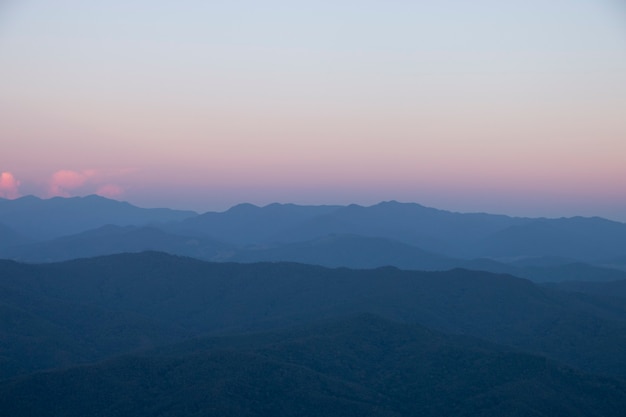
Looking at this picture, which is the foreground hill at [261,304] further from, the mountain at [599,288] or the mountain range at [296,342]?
the mountain at [599,288]

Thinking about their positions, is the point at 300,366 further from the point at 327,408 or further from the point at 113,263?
the point at 113,263

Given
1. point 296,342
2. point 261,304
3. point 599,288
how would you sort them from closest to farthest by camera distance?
1. point 296,342
2. point 261,304
3. point 599,288

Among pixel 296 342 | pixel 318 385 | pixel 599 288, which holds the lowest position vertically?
pixel 318 385

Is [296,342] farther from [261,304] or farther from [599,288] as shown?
[599,288]

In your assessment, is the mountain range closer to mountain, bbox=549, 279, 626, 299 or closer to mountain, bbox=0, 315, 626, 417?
mountain, bbox=0, 315, 626, 417

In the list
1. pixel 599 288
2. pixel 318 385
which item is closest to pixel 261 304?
pixel 318 385

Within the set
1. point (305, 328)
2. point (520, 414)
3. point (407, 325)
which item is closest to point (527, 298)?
point (407, 325)

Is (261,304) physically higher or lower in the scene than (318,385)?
lower

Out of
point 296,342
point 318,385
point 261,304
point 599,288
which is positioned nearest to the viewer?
point 318,385
